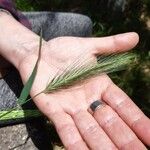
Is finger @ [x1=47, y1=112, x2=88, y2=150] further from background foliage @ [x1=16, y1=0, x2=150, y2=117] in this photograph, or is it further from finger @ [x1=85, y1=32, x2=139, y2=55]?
background foliage @ [x1=16, y1=0, x2=150, y2=117]

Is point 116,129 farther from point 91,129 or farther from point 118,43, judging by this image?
point 118,43

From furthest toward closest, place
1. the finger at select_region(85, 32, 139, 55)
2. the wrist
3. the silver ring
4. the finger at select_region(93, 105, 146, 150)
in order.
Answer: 1. the wrist
2. the finger at select_region(85, 32, 139, 55)
3. the silver ring
4. the finger at select_region(93, 105, 146, 150)

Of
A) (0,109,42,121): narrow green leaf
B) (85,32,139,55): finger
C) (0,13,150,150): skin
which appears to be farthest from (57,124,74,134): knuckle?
(85,32,139,55): finger

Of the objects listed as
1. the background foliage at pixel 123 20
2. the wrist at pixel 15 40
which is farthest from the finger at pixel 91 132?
the background foliage at pixel 123 20

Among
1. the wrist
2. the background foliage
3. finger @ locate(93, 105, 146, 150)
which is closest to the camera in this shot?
finger @ locate(93, 105, 146, 150)

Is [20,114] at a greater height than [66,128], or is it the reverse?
[66,128]

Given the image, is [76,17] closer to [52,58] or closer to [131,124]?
[52,58]

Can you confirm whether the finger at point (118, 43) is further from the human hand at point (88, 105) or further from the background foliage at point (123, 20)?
the background foliage at point (123, 20)

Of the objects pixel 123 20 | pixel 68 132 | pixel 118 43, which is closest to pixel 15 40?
pixel 118 43
